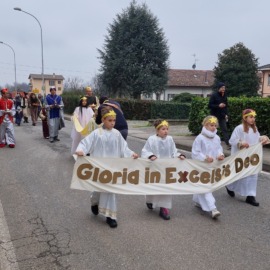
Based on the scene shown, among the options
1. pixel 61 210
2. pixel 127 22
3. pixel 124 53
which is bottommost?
pixel 61 210

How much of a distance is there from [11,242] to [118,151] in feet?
6.18

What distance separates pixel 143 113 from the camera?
28.2 metres

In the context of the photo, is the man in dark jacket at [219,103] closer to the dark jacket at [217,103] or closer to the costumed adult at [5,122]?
the dark jacket at [217,103]

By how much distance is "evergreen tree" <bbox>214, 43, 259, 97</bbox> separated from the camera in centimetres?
4400

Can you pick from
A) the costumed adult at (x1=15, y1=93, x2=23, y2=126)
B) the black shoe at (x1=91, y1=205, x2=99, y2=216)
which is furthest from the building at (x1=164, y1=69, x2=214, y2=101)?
the black shoe at (x1=91, y1=205, x2=99, y2=216)

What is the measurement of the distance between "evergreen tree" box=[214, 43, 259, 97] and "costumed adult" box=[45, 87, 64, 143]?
33.7 meters

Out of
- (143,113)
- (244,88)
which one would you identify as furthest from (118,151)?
Answer: (244,88)

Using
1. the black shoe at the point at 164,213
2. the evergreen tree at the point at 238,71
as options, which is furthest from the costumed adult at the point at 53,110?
the evergreen tree at the point at 238,71

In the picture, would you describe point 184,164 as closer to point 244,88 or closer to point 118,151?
point 118,151

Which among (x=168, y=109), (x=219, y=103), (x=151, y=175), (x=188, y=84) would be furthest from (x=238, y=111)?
(x=188, y=84)

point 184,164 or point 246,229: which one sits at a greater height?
point 184,164

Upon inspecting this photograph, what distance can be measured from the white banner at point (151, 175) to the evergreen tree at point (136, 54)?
1212 inches

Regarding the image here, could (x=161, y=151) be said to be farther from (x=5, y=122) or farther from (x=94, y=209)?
(x=5, y=122)

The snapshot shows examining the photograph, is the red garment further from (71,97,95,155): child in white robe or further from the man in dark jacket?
the man in dark jacket
